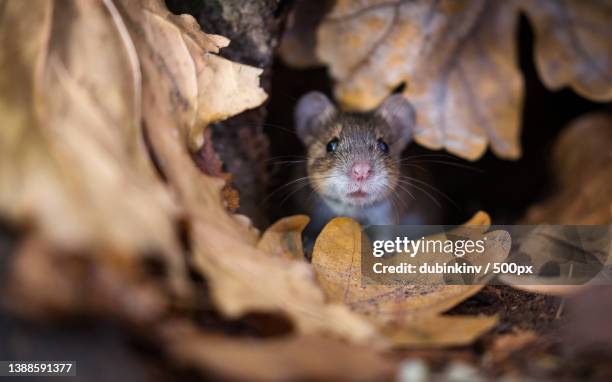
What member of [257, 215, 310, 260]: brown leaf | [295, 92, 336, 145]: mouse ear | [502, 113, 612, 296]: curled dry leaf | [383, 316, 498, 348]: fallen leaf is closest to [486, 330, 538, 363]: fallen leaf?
[383, 316, 498, 348]: fallen leaf

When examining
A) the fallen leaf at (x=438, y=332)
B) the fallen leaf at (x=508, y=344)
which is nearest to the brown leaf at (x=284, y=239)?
the fallen leaf at (x=438, y=332)

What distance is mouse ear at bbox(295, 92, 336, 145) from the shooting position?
5.14 meters

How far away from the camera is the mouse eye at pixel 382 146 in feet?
15.7

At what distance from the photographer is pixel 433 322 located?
6.66 ft

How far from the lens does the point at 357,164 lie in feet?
14.3

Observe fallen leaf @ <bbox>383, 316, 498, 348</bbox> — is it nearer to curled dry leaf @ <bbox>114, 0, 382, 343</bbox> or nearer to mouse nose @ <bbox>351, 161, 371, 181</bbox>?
curled dry leaf @ <bbox>114, 0, 382, 343</bbox>

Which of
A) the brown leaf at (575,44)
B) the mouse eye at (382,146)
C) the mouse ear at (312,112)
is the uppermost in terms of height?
the mouse ear at (312,112)

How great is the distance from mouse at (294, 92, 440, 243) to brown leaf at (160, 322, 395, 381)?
2.76m

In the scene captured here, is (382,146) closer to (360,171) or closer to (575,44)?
(360,171)

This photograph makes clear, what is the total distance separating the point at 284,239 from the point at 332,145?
234cm

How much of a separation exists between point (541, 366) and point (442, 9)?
109 inches

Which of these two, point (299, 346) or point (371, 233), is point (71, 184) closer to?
point (299, 346)

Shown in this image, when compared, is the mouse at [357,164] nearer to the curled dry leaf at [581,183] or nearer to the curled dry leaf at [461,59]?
the curled dry leaf at [461,59]

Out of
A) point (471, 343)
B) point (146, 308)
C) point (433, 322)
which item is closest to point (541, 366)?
point (471, 343)
